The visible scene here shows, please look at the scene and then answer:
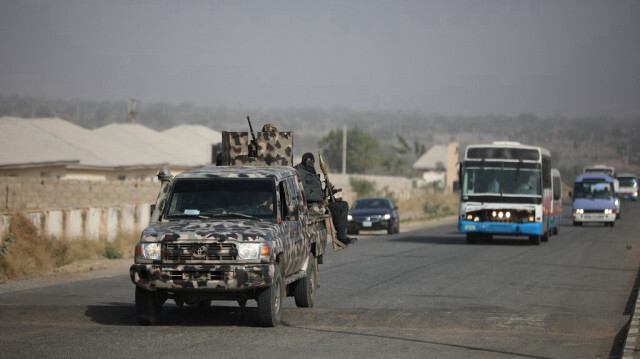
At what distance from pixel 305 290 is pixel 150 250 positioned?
3.28 m

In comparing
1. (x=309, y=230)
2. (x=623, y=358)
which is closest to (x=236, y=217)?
(x=309, y=230)

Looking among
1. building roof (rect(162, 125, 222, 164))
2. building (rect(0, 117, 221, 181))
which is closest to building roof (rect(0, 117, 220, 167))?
building (rect(0, 117, 221, 181))

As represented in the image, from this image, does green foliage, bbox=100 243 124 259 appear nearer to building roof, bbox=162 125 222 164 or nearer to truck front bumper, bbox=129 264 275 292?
truck front bumper, bbox=129 264 275 292

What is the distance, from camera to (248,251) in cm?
1291

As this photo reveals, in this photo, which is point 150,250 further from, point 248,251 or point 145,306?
point 248,251

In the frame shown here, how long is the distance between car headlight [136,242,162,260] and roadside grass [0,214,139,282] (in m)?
10.2

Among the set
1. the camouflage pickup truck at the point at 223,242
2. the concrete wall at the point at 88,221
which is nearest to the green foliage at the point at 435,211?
the concrete wall at the point at 88,221

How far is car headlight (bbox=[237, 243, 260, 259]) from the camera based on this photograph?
12.9 meters

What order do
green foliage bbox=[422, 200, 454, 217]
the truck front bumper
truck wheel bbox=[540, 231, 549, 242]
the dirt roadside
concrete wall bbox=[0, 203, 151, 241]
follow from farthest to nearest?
green foliage bbox=[422, 200, 454, 217] < truck wheel bbox=[540, 231, 549, 242] < concrete wall bbox=[0, 203, 151, 241] < the dirt roadside < the truck front bumper

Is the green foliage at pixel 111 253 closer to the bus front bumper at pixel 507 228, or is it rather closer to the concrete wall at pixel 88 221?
the concrete wall at pixel 88 221

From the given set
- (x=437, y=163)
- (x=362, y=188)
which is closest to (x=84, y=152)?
(x=362, y=188)

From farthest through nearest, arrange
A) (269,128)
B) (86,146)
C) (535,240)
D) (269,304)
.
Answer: (86,146) → (535,240) → (269,128) → (269,304)

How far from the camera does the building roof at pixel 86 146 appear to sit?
198 feet

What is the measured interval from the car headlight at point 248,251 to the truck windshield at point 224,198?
950 mm
